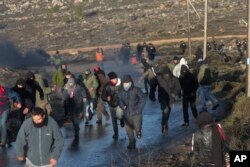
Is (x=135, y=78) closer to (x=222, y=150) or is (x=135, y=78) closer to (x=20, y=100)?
(x=20, y=100)

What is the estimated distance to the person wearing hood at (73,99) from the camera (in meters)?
15.9

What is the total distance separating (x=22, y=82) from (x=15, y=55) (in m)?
43.9

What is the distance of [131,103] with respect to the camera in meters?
13.8

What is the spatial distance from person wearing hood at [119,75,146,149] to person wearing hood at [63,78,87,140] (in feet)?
6.72

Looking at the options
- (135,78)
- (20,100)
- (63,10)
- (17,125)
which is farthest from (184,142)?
(63,10)

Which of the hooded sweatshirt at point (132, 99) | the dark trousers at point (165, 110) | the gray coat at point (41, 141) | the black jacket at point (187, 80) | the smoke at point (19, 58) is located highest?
the gray coat at point (41, 141)

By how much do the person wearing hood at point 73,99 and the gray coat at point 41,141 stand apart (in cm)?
625

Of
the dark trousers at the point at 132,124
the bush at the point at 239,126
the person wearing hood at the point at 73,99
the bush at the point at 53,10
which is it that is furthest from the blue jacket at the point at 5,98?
the bush at the point at 53,10

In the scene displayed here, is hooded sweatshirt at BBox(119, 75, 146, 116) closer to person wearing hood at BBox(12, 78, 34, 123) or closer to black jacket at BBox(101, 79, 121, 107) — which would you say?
black jacket at BBox(101, 79, 121, 107)

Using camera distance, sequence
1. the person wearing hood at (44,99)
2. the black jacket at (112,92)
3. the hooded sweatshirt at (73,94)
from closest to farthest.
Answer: the black jacket at (112,92) → the hooded sweatshirt at (73,94) → the person wearing hood at (44,99)

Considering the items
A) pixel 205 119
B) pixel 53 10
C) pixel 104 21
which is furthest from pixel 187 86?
pixel 53 10

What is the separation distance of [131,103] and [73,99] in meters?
2.57

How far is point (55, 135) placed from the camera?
31.0 ft

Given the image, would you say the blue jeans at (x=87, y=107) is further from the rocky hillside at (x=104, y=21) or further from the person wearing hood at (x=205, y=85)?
the rocky hillside at (x=104, y=21)
